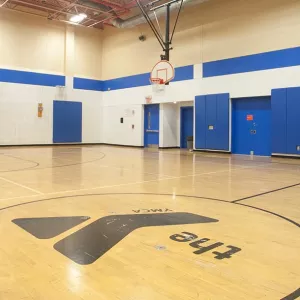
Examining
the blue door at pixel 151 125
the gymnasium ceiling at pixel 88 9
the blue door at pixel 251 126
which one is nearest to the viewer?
the blue door at pixel 251 126

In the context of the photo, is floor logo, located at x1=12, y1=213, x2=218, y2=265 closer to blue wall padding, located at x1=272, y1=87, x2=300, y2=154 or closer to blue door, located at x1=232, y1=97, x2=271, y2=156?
blue wall padding, located at x1=272, y1=87, x2=300, y2=154

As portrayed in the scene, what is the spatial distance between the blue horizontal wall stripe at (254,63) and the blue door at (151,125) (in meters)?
4.19

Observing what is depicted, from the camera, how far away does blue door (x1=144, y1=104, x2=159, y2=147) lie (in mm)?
19234

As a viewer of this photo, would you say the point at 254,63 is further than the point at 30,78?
No

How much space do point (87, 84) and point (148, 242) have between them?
19354 mm

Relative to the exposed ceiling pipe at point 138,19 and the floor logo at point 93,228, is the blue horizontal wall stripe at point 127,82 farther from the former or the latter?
the floor logo at point 93,228

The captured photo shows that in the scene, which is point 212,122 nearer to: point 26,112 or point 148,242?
point 26,112

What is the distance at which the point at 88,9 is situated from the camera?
18.6 metres

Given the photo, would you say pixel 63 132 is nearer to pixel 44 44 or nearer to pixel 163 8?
pixel 44 44

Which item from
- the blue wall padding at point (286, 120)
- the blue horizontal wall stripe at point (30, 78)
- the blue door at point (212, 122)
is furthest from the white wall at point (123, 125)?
the blue wall padding at point (286, 120)

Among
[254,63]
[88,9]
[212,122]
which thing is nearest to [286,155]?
[212,122]

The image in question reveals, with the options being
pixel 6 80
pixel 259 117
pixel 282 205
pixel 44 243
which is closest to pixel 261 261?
pixel 44 243

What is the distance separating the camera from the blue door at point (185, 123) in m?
18.6

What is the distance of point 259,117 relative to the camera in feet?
48.2
